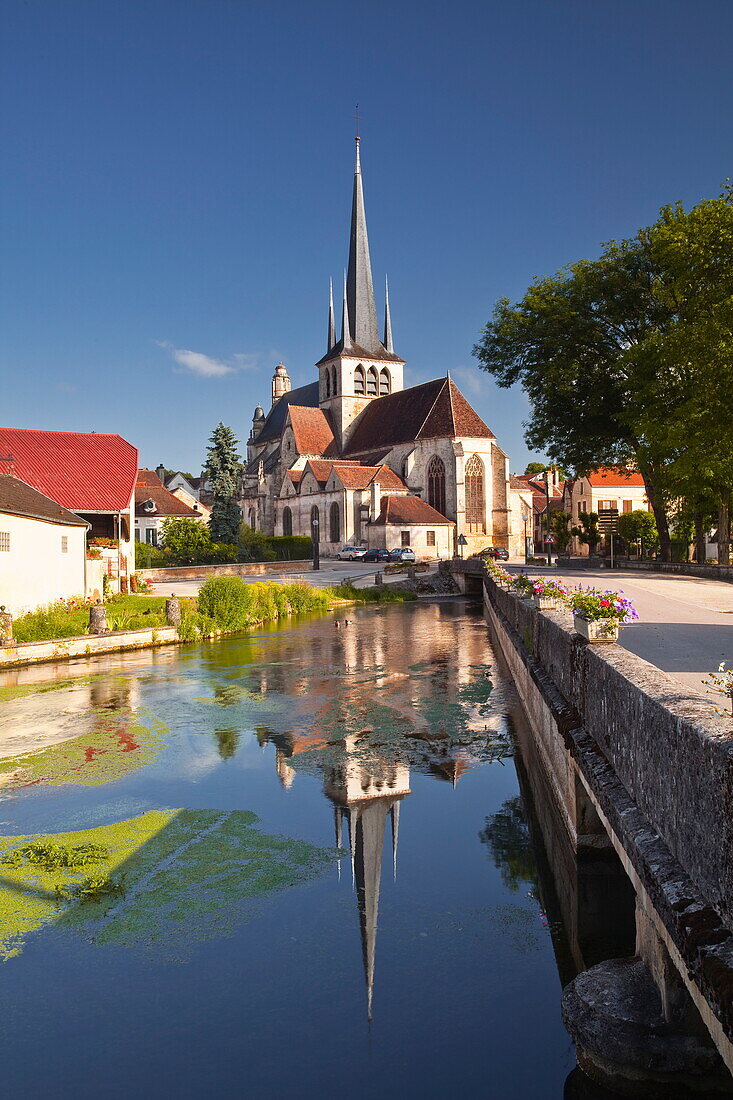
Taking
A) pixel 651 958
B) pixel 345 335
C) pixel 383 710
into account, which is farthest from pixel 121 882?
pixel 345 335

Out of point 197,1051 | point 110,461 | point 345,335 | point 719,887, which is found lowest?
point 197,1051

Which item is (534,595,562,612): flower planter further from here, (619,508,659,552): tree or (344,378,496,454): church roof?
(344,378,496,454): church roof

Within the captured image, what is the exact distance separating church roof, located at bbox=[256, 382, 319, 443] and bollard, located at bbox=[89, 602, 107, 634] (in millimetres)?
68836

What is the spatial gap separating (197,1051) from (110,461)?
101ft

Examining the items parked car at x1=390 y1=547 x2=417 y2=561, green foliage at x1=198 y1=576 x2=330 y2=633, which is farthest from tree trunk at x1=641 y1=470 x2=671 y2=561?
parked car at x1=390 y1=547 x2=417 y2=561

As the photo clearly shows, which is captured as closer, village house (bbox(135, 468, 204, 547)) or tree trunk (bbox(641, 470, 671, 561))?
tree trunk (bbox(641, 470, 671, 561))

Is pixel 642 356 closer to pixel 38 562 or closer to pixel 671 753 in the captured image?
pixel 38 562

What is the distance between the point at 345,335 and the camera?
268 feet

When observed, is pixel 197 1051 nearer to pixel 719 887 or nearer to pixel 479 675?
pixel 719 887

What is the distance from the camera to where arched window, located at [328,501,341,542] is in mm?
69000

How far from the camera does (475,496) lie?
2724 inches

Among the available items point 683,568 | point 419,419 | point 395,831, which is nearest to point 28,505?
point 395,831

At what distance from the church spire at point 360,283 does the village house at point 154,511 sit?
96.2 feet

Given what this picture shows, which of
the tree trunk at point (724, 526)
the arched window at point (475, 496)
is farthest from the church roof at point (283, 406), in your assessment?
the tree trunk at point (724, 526)
